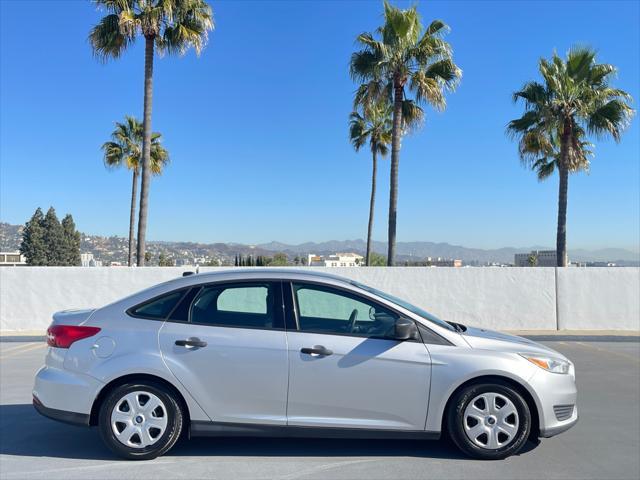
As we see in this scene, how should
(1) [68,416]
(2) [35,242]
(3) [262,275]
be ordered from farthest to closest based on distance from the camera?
(2) [35,242]
(3) [262,275]
(1) [68,416]

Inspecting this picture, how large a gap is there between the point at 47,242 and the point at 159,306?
213 feet

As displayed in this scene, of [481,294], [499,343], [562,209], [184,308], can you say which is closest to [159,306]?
[184,308]

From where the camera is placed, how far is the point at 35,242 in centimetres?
6175

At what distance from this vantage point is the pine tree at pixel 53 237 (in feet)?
205

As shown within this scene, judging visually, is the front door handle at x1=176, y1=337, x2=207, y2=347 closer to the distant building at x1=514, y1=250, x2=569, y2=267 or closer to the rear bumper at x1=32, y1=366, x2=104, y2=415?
the rear bumper at x1=32, y1=366, x2=104, y2=415

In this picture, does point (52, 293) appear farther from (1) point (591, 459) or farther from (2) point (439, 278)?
(1) point (591, 459)

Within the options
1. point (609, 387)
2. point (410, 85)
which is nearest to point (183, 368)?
point (609, 387)

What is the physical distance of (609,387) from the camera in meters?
7.96

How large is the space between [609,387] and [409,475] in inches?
190

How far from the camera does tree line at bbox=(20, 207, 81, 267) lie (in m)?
61.5

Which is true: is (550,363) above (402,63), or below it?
below

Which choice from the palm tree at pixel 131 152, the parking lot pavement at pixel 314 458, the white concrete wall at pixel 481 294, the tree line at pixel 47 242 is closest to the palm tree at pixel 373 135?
the palm tree at pixel 131 152

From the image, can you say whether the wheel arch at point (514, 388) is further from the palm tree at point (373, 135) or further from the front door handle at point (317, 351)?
the palm tree at point (373, 135)

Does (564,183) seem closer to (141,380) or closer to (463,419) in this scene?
(463,419)
